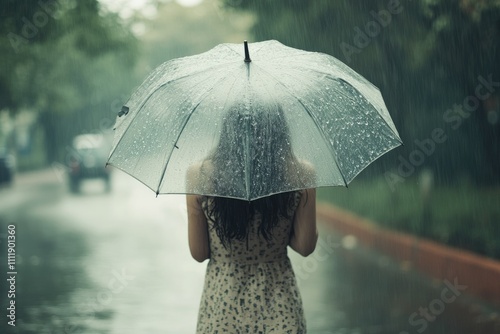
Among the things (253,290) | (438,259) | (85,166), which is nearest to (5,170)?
(85,166)

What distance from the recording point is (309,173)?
333cm

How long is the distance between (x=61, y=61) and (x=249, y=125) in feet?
123

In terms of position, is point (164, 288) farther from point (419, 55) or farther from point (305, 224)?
point (305, 224)

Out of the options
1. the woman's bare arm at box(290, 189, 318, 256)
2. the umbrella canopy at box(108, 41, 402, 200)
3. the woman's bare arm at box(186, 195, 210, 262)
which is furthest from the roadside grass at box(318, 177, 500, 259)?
the woman's bare arm at box(186, 195, 210, 262)

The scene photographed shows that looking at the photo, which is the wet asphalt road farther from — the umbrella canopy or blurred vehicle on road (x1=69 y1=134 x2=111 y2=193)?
blurred vehicle on road (x1=69 y1=134 x2=111 y2=193)

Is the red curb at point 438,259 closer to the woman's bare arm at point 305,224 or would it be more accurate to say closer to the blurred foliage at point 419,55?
the blurred foliage at point 419,55

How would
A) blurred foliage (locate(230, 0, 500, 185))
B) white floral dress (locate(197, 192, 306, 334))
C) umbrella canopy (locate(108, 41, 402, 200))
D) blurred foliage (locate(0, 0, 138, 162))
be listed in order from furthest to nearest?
blurred foliage (locate(0, 0, 138, 162)) → blurred foliage (locate(230, 0, 500, 185)) → umbrella canopy (locate(108, 41, 402, 200)) → white floral dress (locate(197, 192, 306, 334))

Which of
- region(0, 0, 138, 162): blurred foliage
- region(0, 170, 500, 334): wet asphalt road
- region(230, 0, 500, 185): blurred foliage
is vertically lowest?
region(0, 170, 500, 334): wet asphalt road

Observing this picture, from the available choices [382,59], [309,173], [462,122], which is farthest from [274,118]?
[462,122]

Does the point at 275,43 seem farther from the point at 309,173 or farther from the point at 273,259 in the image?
the point at 273,259

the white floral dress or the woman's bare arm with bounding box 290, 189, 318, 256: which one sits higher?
the woman's bare arm with bounding box 290, 189, 318, 256

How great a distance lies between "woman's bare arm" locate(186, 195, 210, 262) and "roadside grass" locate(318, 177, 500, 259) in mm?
6508

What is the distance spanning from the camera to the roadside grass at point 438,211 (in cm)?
1022

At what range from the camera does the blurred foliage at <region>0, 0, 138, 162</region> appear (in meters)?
16.4
